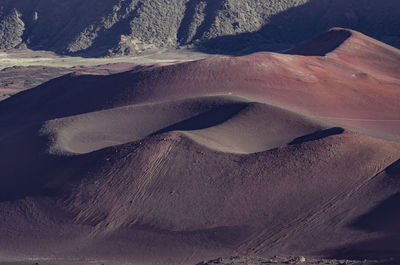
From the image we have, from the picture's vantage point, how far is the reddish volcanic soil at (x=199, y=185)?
658 inches

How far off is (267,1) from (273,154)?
6564 cm

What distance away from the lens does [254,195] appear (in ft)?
60.1

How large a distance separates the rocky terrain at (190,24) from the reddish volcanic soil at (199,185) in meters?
49.5

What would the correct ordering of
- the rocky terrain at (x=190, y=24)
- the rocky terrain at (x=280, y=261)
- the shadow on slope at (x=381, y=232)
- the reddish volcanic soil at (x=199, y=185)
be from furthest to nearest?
the rocky terrain at (x=190, y=24) → the reddish volcanic soil at (x=199, y=185) → the shadow on slope at (x=381, y=232) → the rocky terrain at (x=280, y=261)

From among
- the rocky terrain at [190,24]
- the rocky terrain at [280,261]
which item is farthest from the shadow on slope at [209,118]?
A: the rocky terrain at [190,24]

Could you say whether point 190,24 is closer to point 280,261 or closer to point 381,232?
point 381,232

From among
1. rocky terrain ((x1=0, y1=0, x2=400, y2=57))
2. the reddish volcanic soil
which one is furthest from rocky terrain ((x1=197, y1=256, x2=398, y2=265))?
rocky terrain ((x1=0, y1=0, x2=400, y2=57))

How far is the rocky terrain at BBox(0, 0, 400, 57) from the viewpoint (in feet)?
250

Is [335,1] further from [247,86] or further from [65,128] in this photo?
[65,128]

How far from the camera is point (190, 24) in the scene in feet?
261

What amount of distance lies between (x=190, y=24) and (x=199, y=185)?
62.6 meters

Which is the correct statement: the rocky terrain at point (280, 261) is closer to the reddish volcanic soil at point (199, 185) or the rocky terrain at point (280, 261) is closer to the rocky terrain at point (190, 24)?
the reddish volcanic soil at point (199, 185)

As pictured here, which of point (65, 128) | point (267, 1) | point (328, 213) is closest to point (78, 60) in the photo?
point (267, 1)

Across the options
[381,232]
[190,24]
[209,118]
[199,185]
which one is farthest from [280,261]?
[190,24]
